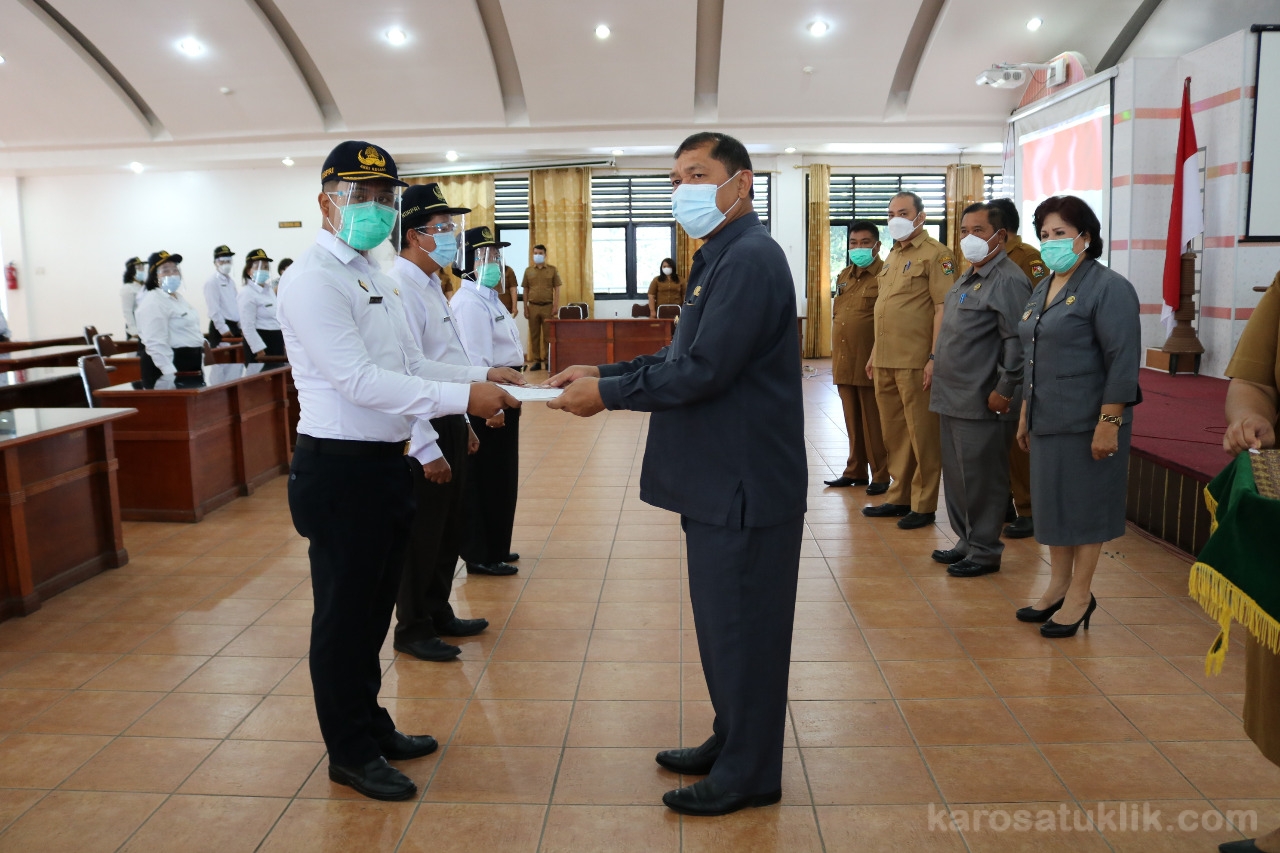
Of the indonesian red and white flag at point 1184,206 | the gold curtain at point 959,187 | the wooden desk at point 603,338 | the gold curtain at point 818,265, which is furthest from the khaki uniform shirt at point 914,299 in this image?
the gold curtain at point 959,187

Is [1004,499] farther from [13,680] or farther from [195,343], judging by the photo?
[195,343]

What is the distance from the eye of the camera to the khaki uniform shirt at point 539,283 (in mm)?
12984

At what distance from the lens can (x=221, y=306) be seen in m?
10.5

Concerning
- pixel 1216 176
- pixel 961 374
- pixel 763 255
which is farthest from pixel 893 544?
pixel 1216 176

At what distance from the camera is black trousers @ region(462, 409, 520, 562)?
394 centimetres

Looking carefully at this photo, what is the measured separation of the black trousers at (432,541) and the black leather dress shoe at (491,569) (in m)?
0.74

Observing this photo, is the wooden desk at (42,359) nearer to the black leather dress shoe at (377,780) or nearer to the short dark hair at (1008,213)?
the black leather dress shoe at (377,780)

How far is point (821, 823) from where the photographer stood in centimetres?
212

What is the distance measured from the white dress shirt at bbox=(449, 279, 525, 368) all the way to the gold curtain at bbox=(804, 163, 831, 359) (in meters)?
10.1

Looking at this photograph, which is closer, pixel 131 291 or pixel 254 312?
pixel 254 312

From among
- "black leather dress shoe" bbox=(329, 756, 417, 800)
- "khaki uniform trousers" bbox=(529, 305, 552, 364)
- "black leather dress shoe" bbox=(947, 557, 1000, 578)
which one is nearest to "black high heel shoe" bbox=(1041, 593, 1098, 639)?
"black leather dress shoe" bbox=(947, 557, 1000, 578)

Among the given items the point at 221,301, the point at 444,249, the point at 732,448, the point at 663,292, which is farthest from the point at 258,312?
the point at 732,448

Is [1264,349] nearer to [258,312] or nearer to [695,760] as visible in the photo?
[695,760]

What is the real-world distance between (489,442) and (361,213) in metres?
1.77
